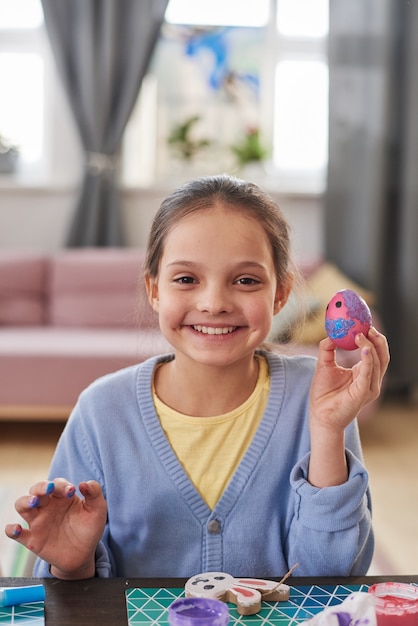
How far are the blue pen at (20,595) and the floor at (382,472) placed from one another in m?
1.51

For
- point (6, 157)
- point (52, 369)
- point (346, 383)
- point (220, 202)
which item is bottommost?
point (52, 369)

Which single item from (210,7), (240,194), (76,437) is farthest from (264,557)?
(210,7)

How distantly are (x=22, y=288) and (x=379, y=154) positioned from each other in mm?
2043

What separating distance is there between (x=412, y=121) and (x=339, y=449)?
3.84 metres

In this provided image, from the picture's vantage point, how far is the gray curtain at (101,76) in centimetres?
467

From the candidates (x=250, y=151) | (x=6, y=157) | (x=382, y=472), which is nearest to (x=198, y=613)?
(x=382, y=472)

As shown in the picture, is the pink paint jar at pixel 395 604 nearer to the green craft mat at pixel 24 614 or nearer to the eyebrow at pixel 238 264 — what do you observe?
the green craft mat at pixel 24 614

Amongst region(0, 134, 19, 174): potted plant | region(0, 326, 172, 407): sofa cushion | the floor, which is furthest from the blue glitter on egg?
region(0, 134, 19, 174): potted plant

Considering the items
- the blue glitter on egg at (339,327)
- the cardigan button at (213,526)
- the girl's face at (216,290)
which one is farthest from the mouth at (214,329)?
the cardigan button at (213,526)

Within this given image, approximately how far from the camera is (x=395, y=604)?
0.86 meters

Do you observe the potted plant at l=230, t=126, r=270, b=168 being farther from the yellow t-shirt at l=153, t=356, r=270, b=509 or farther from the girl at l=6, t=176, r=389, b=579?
the yellow t-shirt at l=153, t=356, r=270, b=509

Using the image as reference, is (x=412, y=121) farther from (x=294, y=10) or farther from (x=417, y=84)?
(x=294, y=10)

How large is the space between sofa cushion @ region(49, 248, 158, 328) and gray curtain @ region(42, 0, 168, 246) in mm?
405

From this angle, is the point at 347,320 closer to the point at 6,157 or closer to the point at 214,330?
the point at 214,330
